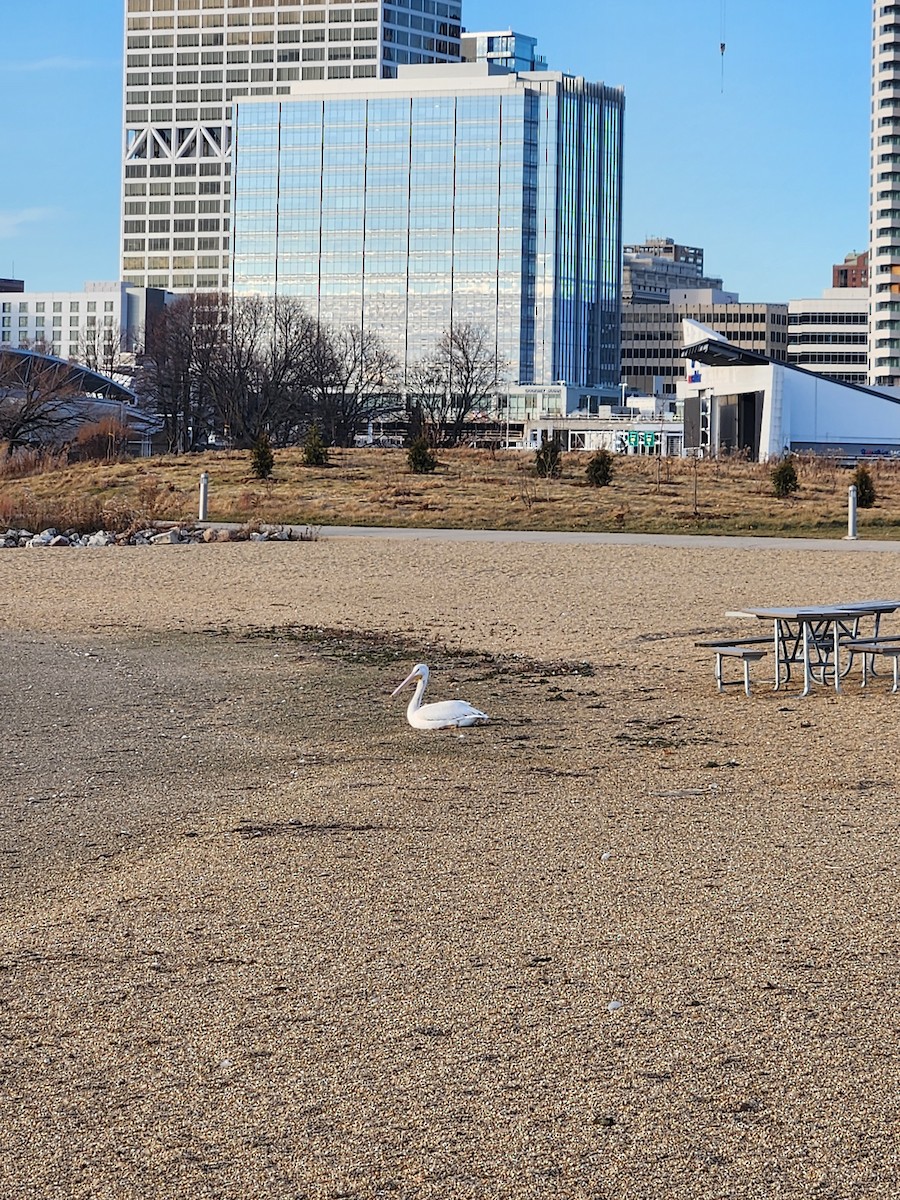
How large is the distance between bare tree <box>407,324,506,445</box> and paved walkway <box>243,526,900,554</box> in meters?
63.8

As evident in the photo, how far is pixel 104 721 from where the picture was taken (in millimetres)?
12312

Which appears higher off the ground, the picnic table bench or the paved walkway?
the paved walkway

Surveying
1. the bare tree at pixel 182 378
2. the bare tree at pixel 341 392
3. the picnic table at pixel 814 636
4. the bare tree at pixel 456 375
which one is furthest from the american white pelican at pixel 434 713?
the bare tree at pixel 456 375

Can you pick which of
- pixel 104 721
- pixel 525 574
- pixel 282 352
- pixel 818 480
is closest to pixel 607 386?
pixel 282 352

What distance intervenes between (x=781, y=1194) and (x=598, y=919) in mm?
2557

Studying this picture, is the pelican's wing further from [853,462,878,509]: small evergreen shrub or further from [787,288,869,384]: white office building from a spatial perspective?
[787,288,869,384]: white office building

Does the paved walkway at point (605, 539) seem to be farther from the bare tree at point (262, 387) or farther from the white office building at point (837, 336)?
the white office building at point (837, 336)

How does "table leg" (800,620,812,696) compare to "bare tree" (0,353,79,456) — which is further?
"bare tree" (0,353,79,456)

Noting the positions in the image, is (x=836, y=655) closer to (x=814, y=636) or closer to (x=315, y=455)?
(x=814, y=636)

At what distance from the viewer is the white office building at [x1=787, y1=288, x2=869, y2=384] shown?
7057 inches

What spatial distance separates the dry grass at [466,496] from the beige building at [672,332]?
14332cm

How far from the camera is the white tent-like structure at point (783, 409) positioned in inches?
2896

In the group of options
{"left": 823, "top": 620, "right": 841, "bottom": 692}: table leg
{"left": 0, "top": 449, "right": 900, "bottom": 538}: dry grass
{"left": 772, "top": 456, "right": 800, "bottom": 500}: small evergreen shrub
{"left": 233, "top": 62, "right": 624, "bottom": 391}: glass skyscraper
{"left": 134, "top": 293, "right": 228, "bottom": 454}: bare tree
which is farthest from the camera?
{"left": 233, "top": 62, "right": 624, "bottom": 391}: glass skyscraper

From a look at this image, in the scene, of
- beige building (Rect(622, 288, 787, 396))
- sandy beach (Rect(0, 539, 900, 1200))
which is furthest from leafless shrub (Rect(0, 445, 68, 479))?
beige building (Rect(622, 288, 787, 396))
